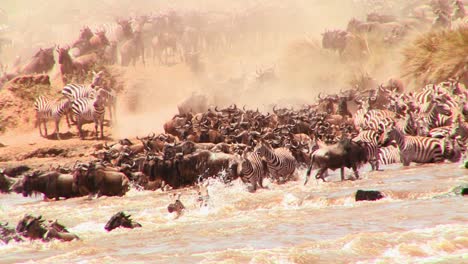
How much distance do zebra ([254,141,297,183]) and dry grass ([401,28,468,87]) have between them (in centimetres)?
884

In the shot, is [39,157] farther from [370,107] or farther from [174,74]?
[174,74]

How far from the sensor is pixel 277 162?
17391 mm

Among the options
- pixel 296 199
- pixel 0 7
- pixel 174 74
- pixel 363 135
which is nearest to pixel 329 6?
pixel 174 74

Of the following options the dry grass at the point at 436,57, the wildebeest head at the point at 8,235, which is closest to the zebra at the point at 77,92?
the dry grass at the point at 436,57

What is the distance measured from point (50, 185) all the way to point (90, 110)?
35.4 feet

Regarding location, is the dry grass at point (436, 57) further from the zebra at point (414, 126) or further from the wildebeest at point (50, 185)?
the wildebeest at point (50, 185)

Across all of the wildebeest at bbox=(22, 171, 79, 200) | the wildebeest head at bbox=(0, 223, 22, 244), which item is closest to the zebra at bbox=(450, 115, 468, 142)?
the wildebeest at bbox=(22, 171, 79, 200)

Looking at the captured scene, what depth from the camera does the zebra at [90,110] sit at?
2908 centimetres

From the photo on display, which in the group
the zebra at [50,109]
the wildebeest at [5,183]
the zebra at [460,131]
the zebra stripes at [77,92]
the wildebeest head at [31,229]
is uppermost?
the zebra stripes at [77,92]

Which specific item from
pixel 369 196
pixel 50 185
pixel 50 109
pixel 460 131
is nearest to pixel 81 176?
pixel 50 185

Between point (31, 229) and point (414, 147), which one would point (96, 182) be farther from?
point (31, 229)

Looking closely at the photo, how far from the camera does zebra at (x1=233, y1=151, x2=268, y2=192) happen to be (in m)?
16.2

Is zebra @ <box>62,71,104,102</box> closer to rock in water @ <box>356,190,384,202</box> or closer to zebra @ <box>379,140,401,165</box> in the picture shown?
zebra @ <box>379,140,401,165</box>

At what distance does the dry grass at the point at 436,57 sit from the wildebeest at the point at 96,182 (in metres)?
11.2
